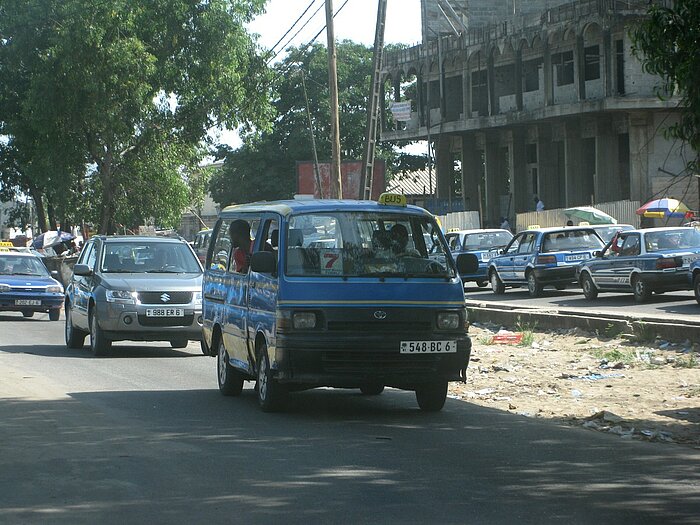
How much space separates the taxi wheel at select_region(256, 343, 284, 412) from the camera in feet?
37.4

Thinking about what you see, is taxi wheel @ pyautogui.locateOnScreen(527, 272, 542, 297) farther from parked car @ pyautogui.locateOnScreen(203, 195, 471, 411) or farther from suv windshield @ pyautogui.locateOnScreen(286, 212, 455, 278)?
suv windshield @ pyautogui.locateOnScreen(286, 212, 455, 278)

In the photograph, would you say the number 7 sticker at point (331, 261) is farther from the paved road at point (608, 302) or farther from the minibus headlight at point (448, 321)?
the paved road at point (608, 302)

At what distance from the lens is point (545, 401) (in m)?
13.1

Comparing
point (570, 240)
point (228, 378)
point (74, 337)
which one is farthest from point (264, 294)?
point (570, 240)

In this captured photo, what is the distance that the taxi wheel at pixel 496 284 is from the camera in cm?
3300

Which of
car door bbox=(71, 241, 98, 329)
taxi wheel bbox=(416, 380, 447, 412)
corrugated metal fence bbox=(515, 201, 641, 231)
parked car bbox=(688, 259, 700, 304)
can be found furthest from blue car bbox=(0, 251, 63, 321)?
corrugated metal fence bbox=(515, 201, 641, 231)

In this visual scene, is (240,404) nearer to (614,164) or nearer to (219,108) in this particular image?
(219,108)

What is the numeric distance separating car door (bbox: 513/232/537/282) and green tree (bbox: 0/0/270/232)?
59.1 feet

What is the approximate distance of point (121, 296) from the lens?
1775 cm

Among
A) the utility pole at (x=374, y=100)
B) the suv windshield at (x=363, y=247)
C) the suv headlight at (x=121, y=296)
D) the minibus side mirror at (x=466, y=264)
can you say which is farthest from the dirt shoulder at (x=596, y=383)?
the utility pole at (x=374, y=100)

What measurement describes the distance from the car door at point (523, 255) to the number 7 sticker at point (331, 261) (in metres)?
20.1

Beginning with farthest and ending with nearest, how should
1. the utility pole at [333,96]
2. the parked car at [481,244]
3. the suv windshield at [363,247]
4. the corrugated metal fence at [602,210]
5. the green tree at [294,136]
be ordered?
the green tree at [294,136], the corrugated metal fence at [602,210], the parked car at [481,244], the utility pole at [333,96], the suv windshield at [363,247]

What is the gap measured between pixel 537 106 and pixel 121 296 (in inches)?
1543

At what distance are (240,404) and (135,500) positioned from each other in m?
4.95
